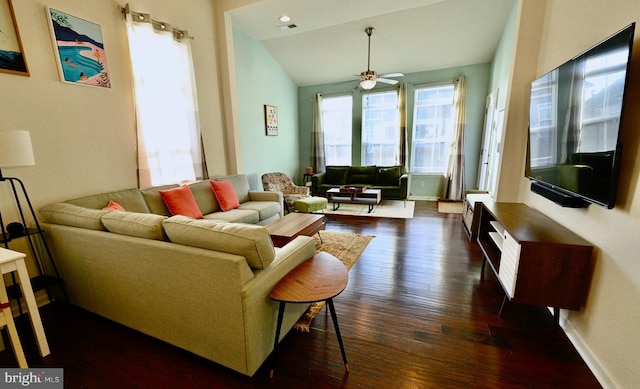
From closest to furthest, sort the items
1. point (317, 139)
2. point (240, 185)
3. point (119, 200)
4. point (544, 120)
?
point (544, 120)
point (119, 200)
point (240, 185)
point (317, 139)

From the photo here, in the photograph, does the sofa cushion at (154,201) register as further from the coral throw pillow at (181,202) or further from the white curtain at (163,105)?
the white curtain at (163,105)

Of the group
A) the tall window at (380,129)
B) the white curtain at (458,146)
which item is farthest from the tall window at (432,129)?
the tall window at (380,129)

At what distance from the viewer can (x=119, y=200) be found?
2.53 metres

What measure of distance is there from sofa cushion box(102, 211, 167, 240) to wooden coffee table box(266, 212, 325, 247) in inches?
48.5

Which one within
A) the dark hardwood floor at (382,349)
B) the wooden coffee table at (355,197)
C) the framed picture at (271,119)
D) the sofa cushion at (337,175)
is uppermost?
the framed picture at (271,119)

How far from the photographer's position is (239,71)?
14.1 feet

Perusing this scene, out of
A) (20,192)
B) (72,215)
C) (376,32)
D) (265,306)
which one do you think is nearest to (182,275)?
(265,306)

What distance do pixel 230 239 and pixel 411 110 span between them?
18.1 feet

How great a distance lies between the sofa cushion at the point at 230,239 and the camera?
4.29 feet

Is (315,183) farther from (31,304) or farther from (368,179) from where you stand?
(31,304)

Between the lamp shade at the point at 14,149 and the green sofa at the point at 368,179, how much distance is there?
14.6 feet

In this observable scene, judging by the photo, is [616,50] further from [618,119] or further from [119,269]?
[119,269]

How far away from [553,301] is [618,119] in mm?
1128

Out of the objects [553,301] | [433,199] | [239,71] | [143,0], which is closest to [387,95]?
[433,199]
